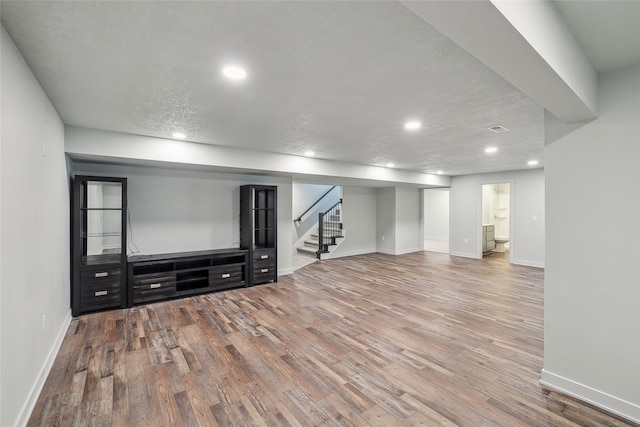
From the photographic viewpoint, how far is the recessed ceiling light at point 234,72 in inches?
78.9

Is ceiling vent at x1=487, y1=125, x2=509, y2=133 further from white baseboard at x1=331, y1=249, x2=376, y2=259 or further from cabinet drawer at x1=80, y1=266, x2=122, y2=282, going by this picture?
white baseboard at x1=331, y1=249, x2=376, y2=259

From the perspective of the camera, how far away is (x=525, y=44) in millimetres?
1188

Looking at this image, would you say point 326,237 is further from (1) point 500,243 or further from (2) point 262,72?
(2) point 262,72

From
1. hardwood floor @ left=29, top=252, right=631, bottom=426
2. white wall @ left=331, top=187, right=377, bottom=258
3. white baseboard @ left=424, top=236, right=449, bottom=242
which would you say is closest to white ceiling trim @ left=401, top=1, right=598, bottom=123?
hardwood floor @ left=29, top=252, right=631, bottom=426

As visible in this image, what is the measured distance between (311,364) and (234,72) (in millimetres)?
2480

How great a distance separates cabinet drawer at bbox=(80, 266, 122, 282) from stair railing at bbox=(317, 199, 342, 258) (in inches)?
192

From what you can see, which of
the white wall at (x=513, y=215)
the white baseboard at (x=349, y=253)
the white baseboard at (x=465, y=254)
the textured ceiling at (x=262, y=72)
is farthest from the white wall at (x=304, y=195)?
the textured ceiling at (x=262, y=72)

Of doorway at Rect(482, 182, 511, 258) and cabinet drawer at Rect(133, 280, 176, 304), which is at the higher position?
doorway at Rect(482, 182, 511, 258)

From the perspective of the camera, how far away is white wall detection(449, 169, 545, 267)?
6863mm

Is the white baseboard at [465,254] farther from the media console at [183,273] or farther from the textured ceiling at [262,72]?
the media console at [183,273]

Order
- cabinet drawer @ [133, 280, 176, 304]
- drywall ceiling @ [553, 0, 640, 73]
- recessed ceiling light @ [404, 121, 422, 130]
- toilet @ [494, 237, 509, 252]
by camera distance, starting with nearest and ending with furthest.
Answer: drywall ceiling @ [553, 0, 640, 73] → recessed ceiling light @ [404, 121, 422, 130] → cabinet drawer @ [133, 280, 176, 304] → toilet @ [494, 237, 509, 252]

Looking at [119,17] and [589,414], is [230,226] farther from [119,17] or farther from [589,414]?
[589,414]

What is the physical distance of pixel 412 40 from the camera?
166 centimetres

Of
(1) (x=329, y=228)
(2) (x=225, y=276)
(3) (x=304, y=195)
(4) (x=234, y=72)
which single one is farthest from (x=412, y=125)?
(3) (x=304, y=195)
